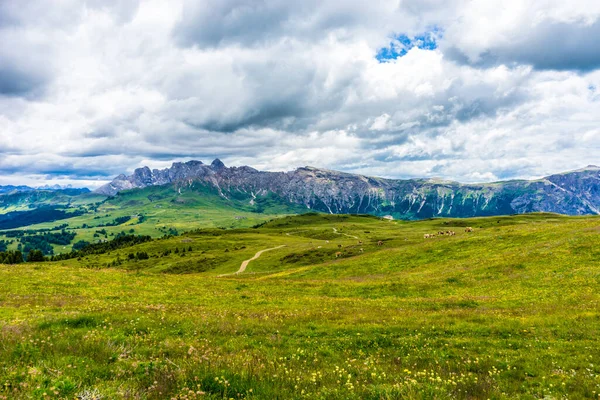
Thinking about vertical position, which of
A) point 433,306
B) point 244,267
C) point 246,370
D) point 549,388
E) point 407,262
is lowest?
point 244,267

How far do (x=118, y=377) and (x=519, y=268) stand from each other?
45.4 meters

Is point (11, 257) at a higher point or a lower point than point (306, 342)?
lower

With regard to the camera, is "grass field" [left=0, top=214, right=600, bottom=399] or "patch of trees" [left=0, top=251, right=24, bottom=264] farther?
"patch of trees" [left=0, top=251, right=24, bottom=264]

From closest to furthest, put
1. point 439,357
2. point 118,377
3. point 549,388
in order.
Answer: point 118,377
point 549,388
point 439,357

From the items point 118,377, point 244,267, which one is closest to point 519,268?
point 118,377

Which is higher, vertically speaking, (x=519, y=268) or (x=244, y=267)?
(x=519, y=268)

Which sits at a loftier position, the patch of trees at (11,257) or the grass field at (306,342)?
the grass field at (306,342)

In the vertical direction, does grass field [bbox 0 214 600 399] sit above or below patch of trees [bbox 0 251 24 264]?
above

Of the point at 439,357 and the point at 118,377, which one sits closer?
the point at 118,377

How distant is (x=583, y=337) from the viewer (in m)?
16.3

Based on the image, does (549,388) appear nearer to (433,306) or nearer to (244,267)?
(433,306)

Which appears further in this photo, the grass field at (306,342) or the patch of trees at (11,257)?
the patch of trees at (11,257)

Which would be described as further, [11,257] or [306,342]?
[11,257]

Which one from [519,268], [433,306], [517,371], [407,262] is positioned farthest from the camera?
[407,262]
